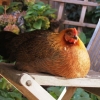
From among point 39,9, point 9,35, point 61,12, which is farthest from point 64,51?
point 61,12

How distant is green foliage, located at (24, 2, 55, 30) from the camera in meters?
3.06

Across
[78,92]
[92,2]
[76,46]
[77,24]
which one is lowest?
[78,92]

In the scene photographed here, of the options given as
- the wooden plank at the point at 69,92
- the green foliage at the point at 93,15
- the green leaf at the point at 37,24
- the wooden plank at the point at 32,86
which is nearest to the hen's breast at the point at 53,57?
the wooden plank at the point at 32,86

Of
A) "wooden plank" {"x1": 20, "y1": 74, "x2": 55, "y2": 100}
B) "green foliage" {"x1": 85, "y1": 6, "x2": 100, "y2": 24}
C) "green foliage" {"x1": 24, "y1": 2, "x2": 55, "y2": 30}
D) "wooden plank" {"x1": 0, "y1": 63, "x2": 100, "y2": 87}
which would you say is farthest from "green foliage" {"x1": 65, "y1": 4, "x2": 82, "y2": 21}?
"wooden plank" {"x1": 20, "y1": 74, "x2": 55, "y2": 100}

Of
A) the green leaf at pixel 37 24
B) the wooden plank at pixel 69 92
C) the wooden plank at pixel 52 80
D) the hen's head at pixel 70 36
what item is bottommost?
the green leaf at pixel 37 24

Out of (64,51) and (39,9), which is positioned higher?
(64,51)

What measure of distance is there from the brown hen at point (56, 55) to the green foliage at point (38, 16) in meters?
1.80

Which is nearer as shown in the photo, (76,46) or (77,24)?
(76,46)

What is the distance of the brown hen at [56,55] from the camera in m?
1.18

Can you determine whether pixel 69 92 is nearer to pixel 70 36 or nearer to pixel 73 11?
pixel 70 36

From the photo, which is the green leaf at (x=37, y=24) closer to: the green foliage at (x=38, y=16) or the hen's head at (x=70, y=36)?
the green foliage at (x=38, y=16)

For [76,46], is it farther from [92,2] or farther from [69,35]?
[92,2]

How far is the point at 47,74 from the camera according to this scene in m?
A: 1.20

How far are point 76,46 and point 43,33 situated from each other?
0.14 meters
